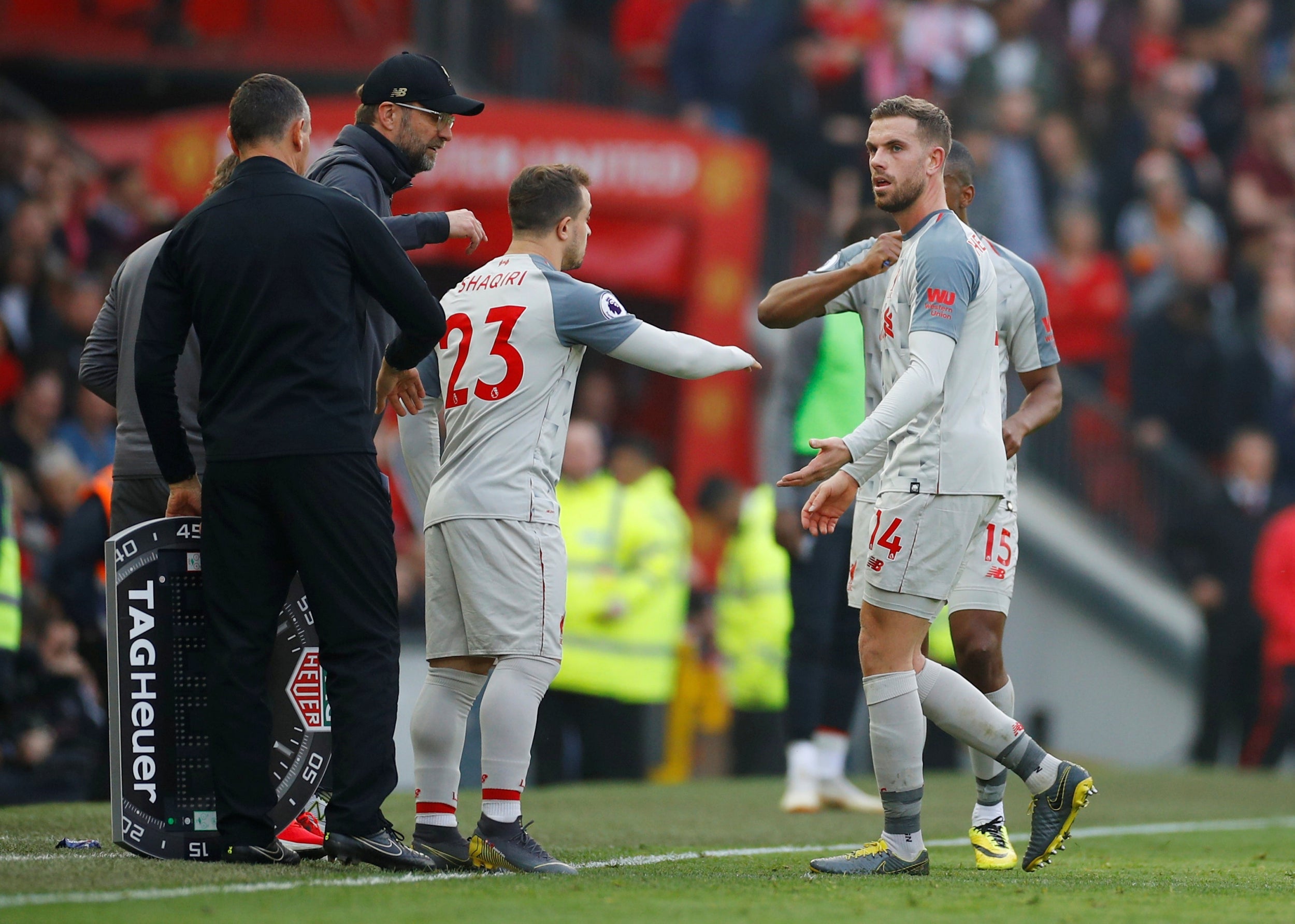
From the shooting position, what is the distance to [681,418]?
1415 cm

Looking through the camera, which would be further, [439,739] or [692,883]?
[439,739]

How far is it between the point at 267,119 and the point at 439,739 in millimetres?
1848

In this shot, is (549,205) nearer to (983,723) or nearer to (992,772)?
(983,723)

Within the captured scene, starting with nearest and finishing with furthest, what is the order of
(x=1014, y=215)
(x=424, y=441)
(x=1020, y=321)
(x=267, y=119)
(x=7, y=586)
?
(x=267, y=119)
(x=424, y=441)
(x=1020, y=321)
(x=7, y=586)
(x=1014, y=215)

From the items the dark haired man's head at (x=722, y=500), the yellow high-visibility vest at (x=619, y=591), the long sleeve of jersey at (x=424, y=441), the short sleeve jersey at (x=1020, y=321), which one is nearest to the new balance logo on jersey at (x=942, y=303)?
the short sleeve jersey at (x=1020, y=321)

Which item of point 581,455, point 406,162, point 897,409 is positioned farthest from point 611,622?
point 897,409

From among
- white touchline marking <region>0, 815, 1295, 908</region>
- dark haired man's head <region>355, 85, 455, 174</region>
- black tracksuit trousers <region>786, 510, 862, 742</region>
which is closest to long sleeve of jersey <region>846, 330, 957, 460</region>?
white touchline marking <region>0, 815, 1295, 908</region>

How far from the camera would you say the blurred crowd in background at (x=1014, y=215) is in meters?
12.3

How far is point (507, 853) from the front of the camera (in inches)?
212

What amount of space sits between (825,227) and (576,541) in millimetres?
5347

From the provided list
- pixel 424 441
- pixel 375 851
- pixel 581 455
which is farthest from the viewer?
pixel 581 455

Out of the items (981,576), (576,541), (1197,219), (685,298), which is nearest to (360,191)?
(981,576)

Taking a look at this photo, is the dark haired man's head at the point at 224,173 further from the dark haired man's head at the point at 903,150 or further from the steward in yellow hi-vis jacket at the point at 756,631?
the steward in yellow hi-vis jacket at the point at 756,631

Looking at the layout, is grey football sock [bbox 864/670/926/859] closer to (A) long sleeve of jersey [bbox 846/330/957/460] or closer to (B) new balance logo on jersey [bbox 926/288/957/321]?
(A) long sleeve of jersey [bbox 846/330/957/460]
